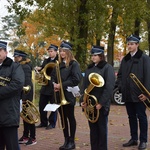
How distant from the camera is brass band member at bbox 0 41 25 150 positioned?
456cm

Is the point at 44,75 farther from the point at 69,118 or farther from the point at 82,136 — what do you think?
the point at 69,118

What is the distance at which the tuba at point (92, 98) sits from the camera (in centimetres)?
573

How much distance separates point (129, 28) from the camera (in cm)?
1895

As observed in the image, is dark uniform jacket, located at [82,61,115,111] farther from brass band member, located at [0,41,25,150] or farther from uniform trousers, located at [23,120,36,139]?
uniform trousers, located at [23,120,36,139]

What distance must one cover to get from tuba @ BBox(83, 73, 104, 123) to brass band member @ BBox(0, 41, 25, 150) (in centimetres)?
143

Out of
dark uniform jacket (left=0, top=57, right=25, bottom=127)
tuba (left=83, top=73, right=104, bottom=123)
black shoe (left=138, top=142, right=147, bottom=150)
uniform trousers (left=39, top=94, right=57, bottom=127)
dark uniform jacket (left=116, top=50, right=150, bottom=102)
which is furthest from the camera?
uniform trousers (left=39, top=94, right=57, bottom=127)

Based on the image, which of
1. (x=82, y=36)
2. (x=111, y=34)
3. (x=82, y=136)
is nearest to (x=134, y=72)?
(x=82, y=136)

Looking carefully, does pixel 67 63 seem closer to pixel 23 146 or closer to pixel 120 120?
pixel 23 146

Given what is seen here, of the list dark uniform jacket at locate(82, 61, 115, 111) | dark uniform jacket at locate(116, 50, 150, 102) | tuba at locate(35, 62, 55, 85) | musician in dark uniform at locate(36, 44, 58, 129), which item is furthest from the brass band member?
musician in dark uniform at locate(36, 44, 58, 129)

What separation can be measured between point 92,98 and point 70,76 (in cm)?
86

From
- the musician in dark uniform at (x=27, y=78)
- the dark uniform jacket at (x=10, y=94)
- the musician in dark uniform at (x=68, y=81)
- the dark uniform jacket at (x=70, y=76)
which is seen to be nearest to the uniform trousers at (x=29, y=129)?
the musician in dark uniform at (x=27, y=78)

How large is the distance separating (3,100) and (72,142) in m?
2.55

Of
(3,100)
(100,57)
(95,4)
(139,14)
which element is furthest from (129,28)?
(3,100)

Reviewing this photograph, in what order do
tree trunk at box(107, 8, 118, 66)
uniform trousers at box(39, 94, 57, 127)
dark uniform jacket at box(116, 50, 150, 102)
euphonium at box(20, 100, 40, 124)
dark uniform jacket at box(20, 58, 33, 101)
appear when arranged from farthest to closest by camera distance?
tree trunk at box(107, 8, 118, 66) → uniform trousers at box(39, 94, 57, 127) → dark uniform jacket at box(20, 58, 33, 101) → euphonium at box(20, 100, 40, 124) → dark uniform jacket at box(116, 50, 150, 102)
